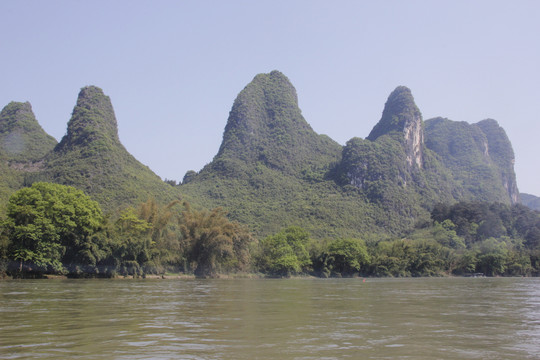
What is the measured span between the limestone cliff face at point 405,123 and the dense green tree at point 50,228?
127434mm

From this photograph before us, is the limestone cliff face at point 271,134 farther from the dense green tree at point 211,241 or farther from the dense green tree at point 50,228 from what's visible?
the dense green tree at point 50,228

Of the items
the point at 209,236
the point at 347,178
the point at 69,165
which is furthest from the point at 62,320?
the point at 347,178

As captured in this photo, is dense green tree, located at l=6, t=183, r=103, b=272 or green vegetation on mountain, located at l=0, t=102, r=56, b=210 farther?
green vegetation on mountain, located at l=0, t=102, r=56, b=210

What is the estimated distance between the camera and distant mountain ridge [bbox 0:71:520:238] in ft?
316

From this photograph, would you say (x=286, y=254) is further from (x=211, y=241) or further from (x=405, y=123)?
(x=405, y=123)

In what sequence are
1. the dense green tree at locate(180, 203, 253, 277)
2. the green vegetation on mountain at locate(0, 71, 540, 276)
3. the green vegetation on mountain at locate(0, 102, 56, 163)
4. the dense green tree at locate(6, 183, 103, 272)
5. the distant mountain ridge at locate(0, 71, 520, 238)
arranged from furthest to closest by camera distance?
the green vegetation on mountain at locate(0, 102, 56, 163) < the distant mountain ridge at locate(0, 71, 520, 238) < the dense green tree at locate(180, 203, 253, 277) < the green vegetation on mountain at locate(0, 71, 540, 276) < the dense green tree at locate(6, 183, 103, 272)

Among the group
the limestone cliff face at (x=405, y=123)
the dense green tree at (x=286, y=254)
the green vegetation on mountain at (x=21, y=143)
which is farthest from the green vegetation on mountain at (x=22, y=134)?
the limestone cliff face at (x=405, y=123)

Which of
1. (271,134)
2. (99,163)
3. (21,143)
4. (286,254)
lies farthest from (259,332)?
(271,134)

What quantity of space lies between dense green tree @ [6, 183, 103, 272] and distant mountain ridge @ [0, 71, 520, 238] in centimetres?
3516

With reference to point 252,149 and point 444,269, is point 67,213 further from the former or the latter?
point 252,149

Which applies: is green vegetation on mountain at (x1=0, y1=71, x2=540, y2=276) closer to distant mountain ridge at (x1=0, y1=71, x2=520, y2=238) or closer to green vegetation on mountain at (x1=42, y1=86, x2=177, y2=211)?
green vegetation on mountain at (x1=42, y1=86, x2=177, y2=211)

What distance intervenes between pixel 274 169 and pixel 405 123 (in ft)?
159

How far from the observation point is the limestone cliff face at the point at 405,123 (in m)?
159

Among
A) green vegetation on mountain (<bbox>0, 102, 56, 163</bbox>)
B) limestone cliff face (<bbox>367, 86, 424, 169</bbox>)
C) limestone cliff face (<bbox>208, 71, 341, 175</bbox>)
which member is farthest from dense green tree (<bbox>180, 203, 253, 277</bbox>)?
limestone cliff face (<bbox>367, 86, 424, 169</bbox>)
